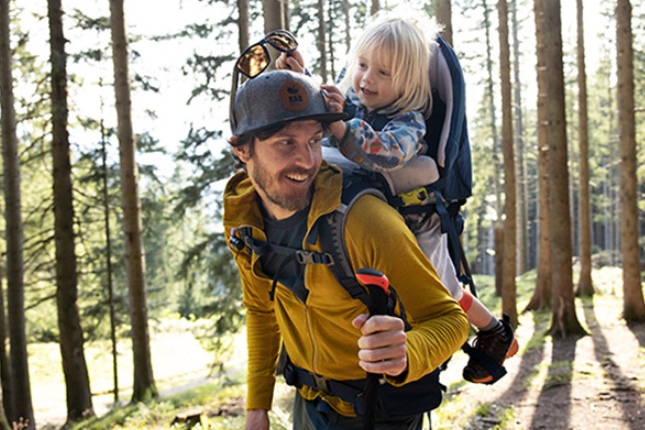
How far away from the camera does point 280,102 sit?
2127 mm

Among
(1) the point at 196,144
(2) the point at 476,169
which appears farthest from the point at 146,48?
(2) the point at 476,169

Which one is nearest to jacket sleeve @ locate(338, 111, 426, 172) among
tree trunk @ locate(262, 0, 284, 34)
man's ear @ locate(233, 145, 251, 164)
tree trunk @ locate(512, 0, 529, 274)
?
man's ear @ locate(233, 145, 251, 164)

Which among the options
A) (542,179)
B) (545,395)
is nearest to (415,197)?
(545,395)

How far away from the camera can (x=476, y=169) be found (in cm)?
3045

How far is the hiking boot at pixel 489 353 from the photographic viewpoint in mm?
2738

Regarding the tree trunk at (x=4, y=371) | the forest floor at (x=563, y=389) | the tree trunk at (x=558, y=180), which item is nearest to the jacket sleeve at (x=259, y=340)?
the forest floor at (x=563, y=389)

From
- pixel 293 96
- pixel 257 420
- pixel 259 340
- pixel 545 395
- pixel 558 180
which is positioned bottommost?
pixel 545 395

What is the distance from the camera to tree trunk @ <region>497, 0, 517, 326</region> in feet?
47.1

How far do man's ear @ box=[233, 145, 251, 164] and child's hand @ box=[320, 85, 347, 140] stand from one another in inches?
14.2

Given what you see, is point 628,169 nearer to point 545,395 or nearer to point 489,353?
point 545,395

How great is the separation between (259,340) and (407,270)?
42.8 inches

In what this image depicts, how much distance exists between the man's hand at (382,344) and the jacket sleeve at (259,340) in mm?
1034

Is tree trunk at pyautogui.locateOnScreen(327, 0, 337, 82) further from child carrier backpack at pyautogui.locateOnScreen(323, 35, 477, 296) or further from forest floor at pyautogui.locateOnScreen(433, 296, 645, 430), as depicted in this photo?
Answer: child carrier backpack at pyautogui.locateOnScreen(323, 35, 477, 296)

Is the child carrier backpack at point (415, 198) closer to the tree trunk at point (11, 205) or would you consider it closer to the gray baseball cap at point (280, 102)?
the gray baseball cap at point (280, 102)
